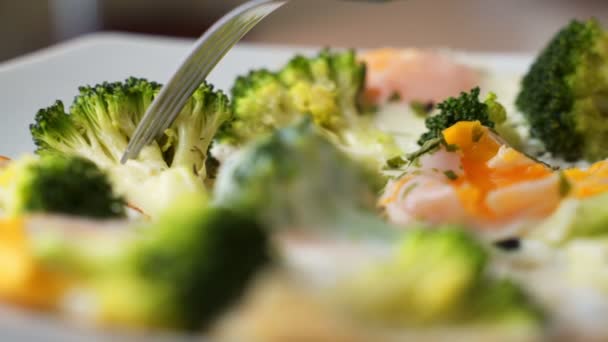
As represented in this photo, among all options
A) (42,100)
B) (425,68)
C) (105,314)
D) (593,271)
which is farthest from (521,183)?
(42,100)

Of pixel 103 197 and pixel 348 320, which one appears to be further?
pixel 103 197

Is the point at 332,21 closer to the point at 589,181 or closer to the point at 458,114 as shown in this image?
the point at 458,114

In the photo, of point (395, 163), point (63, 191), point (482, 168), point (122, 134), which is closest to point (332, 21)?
point (395, 163)

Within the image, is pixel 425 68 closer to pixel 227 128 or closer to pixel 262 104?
pixel 262 104

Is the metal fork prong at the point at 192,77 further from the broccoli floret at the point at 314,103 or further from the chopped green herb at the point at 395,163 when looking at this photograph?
the chopped green herb at the point at 395,163

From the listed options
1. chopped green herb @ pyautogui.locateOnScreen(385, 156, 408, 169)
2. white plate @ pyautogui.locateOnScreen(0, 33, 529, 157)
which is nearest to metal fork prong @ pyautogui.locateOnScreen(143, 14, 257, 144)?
chopped green herb @ pyautogui.locateOnScreen(385, 156, 408, 169)

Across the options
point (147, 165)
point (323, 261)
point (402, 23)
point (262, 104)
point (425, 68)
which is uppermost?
point (402, 23)
